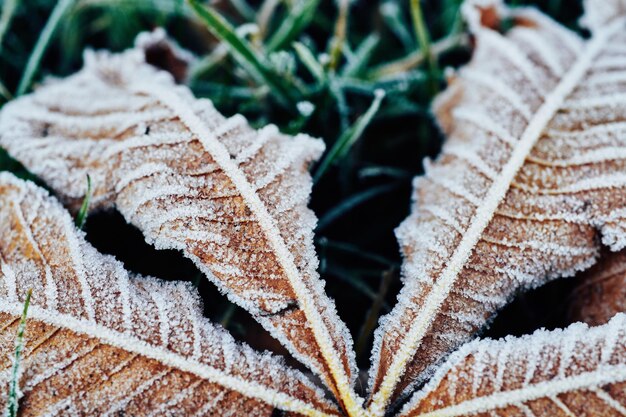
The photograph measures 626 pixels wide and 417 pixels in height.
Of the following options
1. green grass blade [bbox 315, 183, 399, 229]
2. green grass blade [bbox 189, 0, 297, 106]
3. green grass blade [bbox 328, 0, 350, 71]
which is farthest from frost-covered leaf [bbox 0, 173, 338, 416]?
green grass blade [bbox 328, 0, 350, 71]

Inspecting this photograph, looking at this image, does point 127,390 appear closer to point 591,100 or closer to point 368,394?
point 368,394

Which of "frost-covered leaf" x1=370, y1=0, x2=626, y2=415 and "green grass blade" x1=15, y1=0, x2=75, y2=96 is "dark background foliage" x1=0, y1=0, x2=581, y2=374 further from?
"frost-covered leaf" x1=370, y1=0, x2=626, y2=415

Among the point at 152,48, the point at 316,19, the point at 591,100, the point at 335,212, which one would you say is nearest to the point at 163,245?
the point at 335,212

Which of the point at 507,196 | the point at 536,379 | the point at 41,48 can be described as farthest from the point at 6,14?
the point at 536,379

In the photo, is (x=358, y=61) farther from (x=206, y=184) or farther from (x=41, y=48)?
(x=41, y=48)

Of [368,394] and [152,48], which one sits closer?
[368,394]

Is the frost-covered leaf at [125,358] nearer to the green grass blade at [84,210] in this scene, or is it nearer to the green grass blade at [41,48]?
the green grass blade at [84,210]
